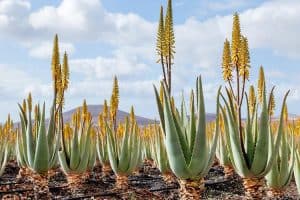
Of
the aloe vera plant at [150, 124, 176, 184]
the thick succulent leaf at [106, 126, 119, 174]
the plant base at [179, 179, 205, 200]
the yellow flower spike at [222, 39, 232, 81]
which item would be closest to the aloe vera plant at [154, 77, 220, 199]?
the plant base at [179, 179, 205, 200]

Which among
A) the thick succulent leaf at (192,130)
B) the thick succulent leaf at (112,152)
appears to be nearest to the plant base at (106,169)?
the thick succulent leaf at (112,152)

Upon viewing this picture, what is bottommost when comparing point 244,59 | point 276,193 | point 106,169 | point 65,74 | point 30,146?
point 276,193

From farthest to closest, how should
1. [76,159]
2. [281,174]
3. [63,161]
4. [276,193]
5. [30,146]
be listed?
[76,159] → [63,161] → [276,193] → [281,174] → [30,146]

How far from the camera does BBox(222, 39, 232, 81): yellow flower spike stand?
4.29 meters

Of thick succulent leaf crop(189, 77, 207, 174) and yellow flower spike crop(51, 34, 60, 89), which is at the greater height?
yellow flower spike crop(51, 34, 60, 89)

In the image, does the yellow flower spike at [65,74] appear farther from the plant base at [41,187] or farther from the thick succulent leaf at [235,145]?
the thick succulent leaf at [235,145]

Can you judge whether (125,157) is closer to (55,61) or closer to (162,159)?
(162,159)

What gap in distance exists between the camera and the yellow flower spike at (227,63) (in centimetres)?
429

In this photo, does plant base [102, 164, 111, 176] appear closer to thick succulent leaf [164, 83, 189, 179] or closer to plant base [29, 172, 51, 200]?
plant base [29, 172, 51, 200]

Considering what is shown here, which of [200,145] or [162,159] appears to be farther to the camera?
[162,159]

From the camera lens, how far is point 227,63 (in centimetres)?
437

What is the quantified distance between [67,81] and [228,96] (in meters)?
2.94

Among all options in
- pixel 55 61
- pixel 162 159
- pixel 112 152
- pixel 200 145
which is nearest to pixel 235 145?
pixel 200 145

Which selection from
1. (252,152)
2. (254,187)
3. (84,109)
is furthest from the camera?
(84,109)
